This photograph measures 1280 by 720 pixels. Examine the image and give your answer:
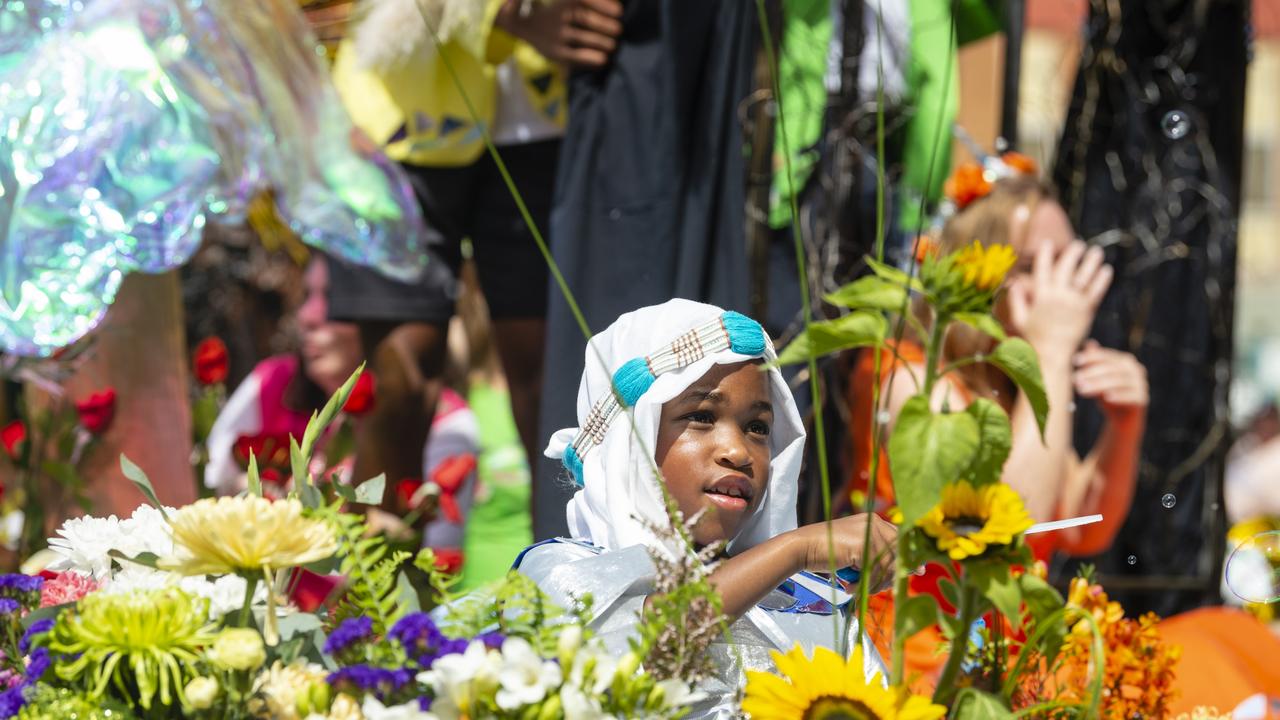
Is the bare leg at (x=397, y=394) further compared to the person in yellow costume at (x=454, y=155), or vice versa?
the bare leg at (x=397, y=394)

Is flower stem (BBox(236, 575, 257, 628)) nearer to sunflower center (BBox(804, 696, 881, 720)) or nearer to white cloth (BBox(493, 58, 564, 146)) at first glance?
sunflower center (BBox(804, 696, 881, 720))

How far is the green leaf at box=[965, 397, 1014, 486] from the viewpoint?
1.08 meters

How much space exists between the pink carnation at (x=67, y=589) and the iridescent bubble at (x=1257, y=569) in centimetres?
122

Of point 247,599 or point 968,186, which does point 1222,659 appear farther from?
point 247,599

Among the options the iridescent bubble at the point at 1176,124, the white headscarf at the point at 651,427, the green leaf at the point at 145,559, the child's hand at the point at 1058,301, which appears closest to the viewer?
the green leaf at the point at 145,559

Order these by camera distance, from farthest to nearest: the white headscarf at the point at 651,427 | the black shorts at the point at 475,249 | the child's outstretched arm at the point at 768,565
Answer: the black shorts at the point at 475,249
the white headscarf at the point at 651,427
the child's outstretched arm at the point at 768,565

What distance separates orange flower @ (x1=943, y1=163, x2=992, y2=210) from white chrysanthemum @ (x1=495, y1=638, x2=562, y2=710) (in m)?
2.29

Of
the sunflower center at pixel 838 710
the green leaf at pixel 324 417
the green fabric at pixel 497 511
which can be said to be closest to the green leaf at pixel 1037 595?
the sunflower center at pixel 838 710

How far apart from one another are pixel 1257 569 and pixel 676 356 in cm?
71

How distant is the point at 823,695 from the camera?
3.59ft

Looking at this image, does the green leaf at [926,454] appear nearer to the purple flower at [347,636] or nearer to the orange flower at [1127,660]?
the purple flower at [347,636]

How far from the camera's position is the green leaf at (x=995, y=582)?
1.07 m

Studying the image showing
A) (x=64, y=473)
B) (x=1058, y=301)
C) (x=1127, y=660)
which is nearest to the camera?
Result: (x=1127, y=660)

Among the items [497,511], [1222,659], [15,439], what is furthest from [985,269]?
[497,511]
